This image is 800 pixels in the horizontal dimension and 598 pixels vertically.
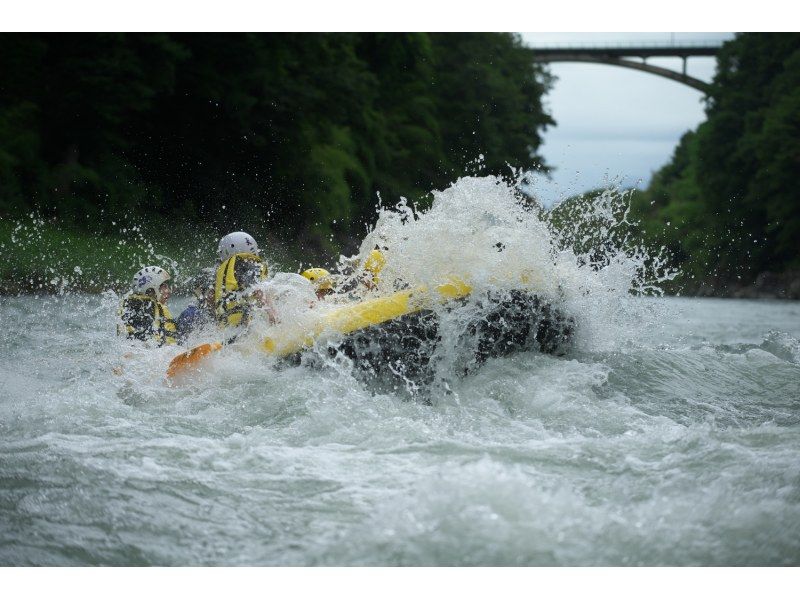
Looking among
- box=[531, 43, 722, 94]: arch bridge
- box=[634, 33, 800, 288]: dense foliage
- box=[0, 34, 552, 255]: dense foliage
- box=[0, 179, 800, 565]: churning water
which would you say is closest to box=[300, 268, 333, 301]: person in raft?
box=[0, 179, 800, 565]: churning water

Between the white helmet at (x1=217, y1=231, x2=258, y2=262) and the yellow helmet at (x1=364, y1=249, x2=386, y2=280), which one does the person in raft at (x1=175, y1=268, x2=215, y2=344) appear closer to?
the white helmet at (x1=217, y1=231, x2=258, y2=262)

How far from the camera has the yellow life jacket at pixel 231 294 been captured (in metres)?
5.99

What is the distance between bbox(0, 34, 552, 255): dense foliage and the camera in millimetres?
14844

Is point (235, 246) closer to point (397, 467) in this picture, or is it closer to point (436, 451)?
point (436, 451)

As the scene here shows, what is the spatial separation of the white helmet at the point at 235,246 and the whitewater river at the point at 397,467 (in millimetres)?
810

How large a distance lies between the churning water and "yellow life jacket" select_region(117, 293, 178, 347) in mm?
154

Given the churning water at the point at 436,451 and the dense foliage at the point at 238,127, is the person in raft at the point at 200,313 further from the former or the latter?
the dense foliage at the point at 238,127

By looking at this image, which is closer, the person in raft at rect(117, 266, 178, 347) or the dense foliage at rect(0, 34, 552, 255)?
the person in raft at rect(117, 266, 178, 347)

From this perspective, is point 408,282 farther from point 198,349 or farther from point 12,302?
point 12,302

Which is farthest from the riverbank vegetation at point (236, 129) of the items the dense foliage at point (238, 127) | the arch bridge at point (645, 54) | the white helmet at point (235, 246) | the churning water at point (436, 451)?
the churning water at point (436, 451)
